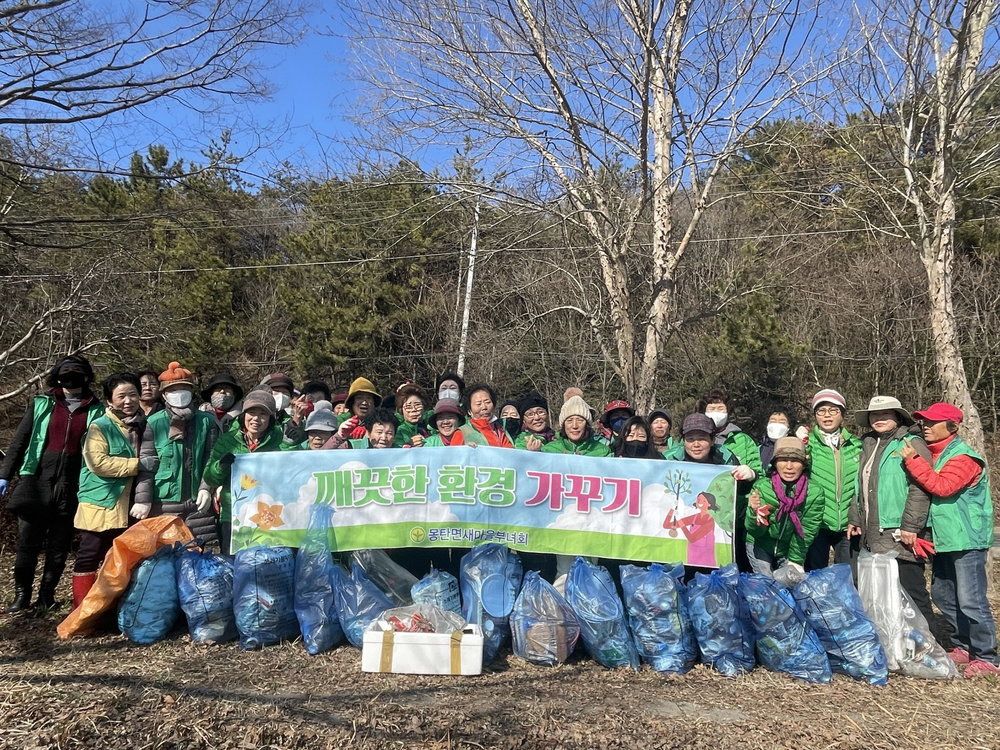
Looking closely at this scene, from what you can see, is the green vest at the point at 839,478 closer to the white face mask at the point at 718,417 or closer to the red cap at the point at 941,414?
the red cap at the point at 941,414

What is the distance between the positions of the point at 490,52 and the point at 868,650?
681cm

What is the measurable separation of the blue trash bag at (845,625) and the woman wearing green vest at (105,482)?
13.1 feet

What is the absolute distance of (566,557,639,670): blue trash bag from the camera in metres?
3.88

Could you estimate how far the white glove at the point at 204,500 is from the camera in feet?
14.6

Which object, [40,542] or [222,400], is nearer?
[40,542]

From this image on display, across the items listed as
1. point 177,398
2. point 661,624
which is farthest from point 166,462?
point 661,624

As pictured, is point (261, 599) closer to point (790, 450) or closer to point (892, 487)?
point (790, 450)

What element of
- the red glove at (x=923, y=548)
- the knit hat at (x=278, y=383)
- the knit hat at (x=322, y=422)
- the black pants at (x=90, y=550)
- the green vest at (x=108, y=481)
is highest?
the knit hat at (x=278, y=383)

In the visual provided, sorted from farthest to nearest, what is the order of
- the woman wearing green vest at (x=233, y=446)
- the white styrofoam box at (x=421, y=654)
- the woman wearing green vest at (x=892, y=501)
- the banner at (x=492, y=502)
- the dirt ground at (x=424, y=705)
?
1. the woman wearing green vest at (x=233, y=446)
2. the banner at (x=492, y=502)
3. the woman wearing green vest at (x=892, y=501)
4. the white styrofoam box at (x=421, y=654)
5. the dirt ground at (x=424, y=705)

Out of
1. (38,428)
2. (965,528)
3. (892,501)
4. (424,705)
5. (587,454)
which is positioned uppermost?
(38,428)

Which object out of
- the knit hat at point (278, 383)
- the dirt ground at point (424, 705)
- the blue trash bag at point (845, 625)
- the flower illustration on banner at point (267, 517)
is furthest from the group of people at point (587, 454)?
the knit hat at point (278, 383)

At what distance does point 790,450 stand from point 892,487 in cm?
61

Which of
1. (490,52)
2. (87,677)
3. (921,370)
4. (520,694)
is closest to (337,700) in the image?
(520,694)

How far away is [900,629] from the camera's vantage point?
402 cm
